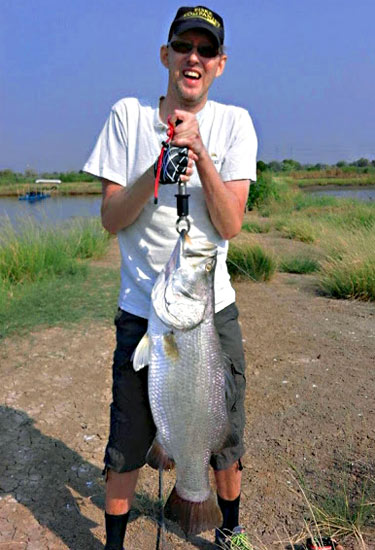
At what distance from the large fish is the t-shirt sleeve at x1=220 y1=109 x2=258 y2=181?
1.42 feet

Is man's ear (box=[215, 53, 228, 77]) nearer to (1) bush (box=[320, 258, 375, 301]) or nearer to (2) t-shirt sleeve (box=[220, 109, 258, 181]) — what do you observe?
(2) t-shirt sleeve (box=[220, 109, 258, 181])

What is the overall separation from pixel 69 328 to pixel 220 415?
4.20 m

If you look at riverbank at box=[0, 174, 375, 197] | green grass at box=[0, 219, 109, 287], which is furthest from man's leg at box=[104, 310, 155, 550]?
riverbank at box=[0, 174, 375, 197]

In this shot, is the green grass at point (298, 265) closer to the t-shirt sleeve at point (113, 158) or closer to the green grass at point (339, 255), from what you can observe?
the green grass at point (339, 255)

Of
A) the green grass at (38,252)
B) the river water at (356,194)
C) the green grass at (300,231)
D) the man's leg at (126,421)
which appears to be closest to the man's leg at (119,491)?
the man's leg at (126,421)

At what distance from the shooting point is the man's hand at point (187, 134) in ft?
6.57

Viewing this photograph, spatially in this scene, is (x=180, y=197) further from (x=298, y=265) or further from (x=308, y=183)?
(x=308, y=183)

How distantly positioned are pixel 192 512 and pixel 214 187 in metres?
1.28

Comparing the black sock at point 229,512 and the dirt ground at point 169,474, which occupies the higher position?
the black sock at point 229,512

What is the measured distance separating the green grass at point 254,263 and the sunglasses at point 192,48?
6.81m

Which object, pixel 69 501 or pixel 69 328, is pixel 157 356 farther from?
pixel 69 328

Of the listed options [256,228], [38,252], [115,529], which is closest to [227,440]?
[115,529]

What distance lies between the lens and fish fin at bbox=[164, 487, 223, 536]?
90.8 inches

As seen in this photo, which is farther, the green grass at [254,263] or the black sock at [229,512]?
the green grass at [254,263]
